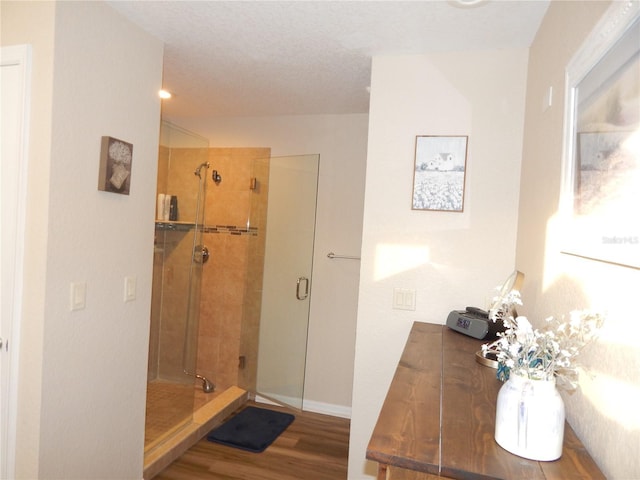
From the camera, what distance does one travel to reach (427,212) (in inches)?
89.4

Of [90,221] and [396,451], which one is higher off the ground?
[90,221]

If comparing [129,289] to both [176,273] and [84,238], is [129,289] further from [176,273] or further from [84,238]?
[176,273]

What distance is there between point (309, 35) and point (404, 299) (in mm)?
1432

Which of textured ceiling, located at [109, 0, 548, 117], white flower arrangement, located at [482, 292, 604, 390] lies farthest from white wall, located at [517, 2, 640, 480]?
textured ceiling, located at [109, 0, 548, 117]

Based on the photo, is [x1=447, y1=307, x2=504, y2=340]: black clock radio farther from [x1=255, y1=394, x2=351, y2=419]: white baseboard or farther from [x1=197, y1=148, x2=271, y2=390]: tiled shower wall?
[x1=197, y1=148, x2=271, y2=390]: tiled shower wall

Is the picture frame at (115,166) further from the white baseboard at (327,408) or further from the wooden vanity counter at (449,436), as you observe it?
the white baseboard at (327,408)

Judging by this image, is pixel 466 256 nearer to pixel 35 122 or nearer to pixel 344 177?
pixel 344 177

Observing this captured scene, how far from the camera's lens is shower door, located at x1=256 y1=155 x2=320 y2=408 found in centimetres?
348

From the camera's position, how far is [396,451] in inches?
37.7

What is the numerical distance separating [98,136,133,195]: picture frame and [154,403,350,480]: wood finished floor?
171cm

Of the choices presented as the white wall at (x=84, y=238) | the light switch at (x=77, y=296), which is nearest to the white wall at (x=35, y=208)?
the white wall at (x=84, y=238)

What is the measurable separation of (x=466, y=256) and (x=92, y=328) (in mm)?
1832

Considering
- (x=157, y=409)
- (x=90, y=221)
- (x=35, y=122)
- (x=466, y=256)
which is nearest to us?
(x=35, y=122)

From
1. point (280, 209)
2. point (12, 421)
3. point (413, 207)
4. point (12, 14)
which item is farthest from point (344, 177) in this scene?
point (12, 421)
